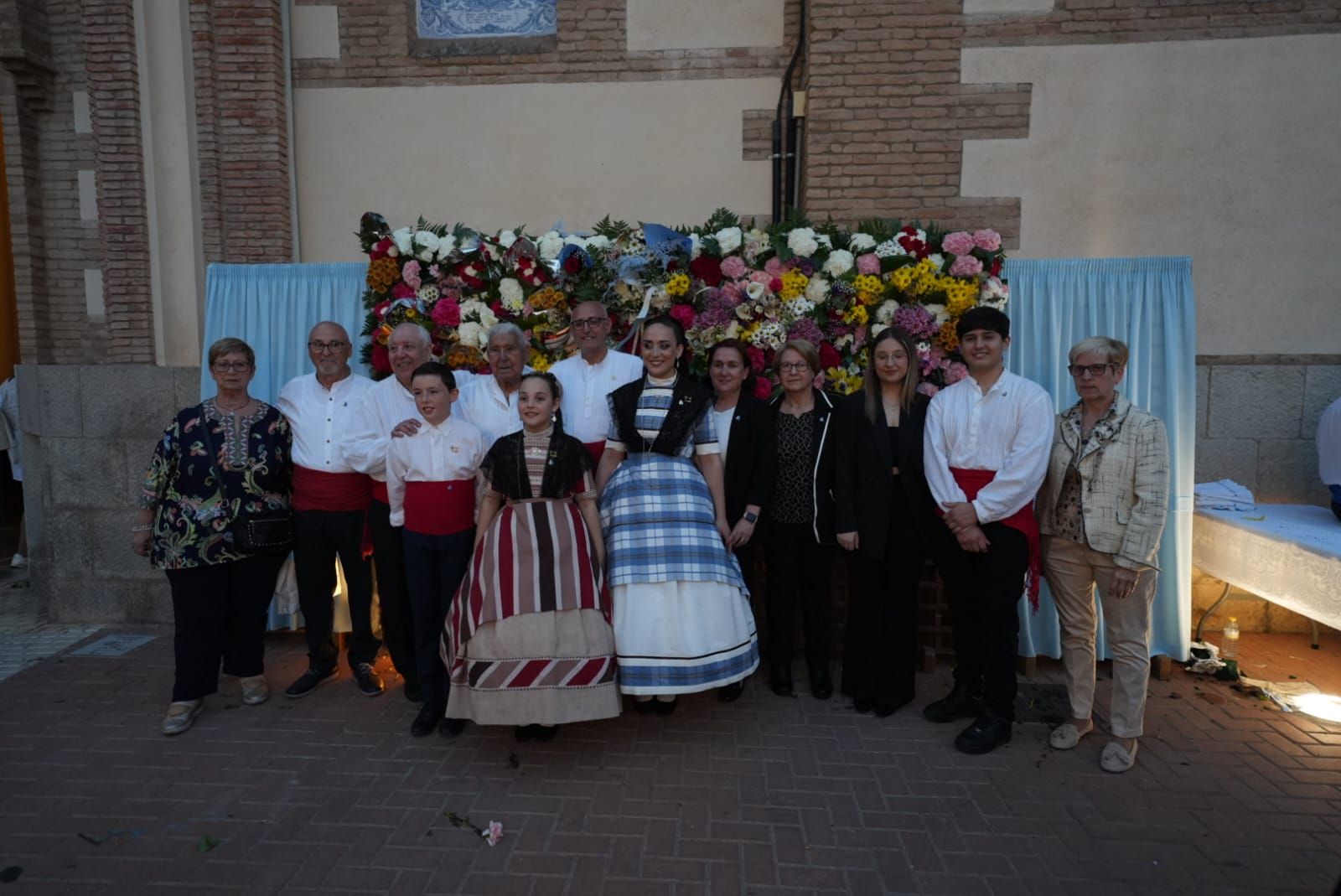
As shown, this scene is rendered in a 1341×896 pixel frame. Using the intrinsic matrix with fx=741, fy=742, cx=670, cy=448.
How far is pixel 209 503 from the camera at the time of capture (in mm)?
3723

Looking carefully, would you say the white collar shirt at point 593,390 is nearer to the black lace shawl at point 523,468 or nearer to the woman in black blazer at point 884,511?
the black lace shawl at point 523,468

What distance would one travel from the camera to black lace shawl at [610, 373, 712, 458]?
3.66 m

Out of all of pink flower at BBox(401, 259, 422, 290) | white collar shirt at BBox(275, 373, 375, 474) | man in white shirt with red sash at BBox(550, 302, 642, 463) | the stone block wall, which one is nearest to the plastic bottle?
man in white shirt with red sash at BBox(550, 302, 642, 463)

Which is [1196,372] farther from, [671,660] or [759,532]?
[671,660]

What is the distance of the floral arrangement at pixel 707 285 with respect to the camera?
4.46 metres

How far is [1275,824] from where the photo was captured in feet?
9.73

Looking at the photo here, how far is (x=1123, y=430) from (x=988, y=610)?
3.30ft

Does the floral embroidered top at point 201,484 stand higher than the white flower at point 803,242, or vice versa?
the white flower at point 803,242

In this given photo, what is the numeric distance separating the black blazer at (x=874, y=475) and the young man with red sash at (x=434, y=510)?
1.82m

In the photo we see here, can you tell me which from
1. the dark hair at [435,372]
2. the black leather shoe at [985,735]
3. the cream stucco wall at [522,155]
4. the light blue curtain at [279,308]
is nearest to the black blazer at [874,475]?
the black leather shoe at [985,735]

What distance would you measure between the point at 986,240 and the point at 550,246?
2708 millimetres

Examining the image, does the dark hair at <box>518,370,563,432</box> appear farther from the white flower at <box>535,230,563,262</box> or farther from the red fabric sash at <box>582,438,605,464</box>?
the white flower at <box>535,230,563,262</box>

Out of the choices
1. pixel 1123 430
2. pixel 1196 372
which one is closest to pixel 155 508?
pixel 1123 430

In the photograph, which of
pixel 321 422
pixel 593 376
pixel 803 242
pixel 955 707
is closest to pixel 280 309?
pixel 321 422
